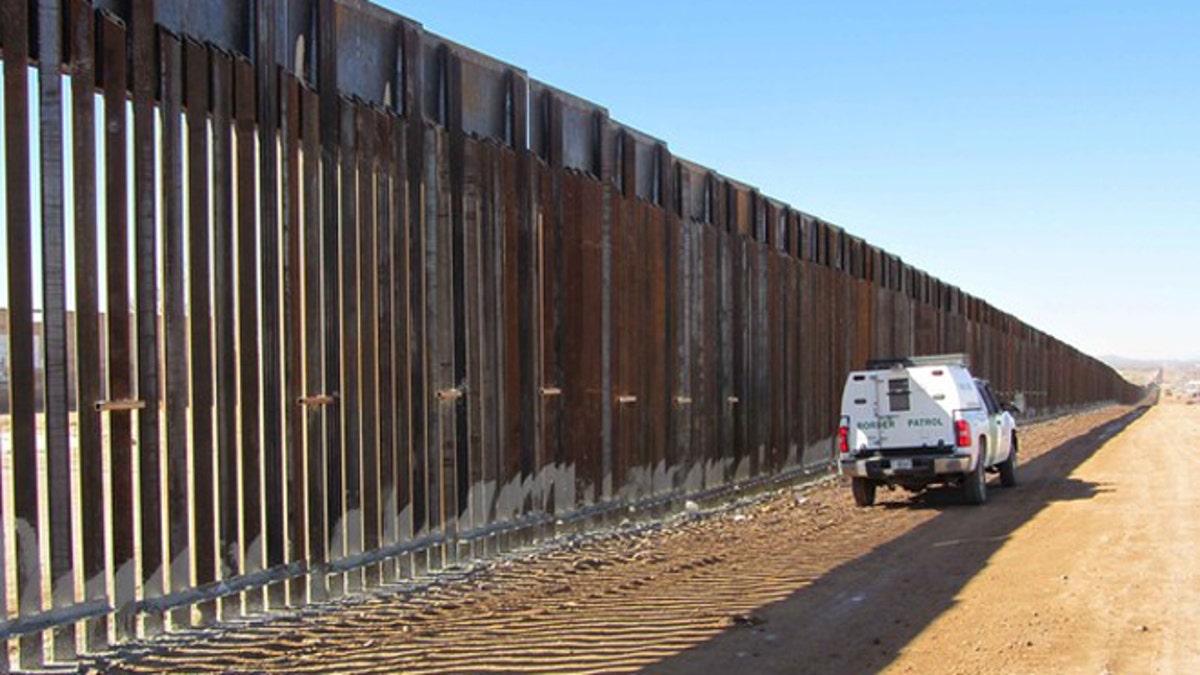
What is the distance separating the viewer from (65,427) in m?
6.59

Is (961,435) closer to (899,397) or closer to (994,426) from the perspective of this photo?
(899,397)

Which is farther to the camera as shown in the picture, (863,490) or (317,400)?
(863,490)

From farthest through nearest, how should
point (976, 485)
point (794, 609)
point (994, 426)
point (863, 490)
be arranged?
point (994, 426) < point (863, 490) < point (976, 485) < point (794, 609)

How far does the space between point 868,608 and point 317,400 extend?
15.4 ft

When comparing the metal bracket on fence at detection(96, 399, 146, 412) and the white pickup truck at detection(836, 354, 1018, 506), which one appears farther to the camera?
the white pickup truck at detection(836, 354, 1018, 506)

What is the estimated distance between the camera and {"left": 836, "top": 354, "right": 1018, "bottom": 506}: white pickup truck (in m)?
15.8

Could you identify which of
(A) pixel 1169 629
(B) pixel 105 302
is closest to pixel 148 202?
(B) pixel 105 302

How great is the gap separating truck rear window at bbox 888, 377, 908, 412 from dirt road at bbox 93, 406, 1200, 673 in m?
2.21

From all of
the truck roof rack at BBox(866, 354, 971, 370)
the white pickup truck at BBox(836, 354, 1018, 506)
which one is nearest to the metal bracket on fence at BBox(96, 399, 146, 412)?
the white pickup truck at BBox(836, 354, 1018, 506)

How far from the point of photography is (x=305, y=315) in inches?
342

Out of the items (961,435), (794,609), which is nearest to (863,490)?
(961,435)

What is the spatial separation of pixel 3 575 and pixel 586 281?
771cm

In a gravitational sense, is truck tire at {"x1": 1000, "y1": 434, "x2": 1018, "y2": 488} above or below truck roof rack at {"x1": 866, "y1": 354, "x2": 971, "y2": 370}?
below

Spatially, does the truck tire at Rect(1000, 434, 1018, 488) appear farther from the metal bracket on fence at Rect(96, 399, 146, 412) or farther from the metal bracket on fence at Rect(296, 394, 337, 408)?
the metal bracket on fence at Rect(96, 399, 146, 412)
